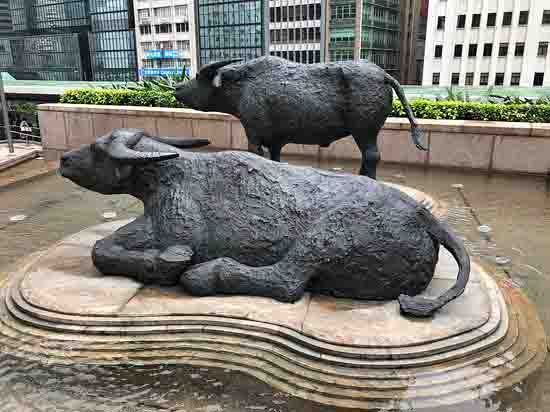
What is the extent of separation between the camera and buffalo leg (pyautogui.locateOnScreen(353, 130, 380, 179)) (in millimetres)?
7136

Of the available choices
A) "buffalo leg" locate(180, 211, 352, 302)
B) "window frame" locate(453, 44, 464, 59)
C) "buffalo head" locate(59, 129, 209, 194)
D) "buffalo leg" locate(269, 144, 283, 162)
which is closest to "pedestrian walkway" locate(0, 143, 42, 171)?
"buffalo leg" locate(269, 144, 283, 162)

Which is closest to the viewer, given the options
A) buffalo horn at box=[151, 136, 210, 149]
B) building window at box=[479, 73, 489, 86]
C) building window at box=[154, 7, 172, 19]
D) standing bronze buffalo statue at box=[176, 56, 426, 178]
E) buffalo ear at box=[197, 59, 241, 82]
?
buffalo horn at box=[151, 136, 210, 149]

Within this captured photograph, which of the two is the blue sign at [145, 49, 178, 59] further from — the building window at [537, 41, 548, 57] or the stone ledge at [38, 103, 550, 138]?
the stone ledge at [38, 103, 550, 138]

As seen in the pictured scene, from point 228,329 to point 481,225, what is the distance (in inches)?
190

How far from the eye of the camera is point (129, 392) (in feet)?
11.5

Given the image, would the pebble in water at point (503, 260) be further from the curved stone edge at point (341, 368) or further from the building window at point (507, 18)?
the building window at point (507, 18)

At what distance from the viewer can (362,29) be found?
68500 mm

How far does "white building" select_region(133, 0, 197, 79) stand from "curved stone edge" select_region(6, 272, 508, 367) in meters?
79.5

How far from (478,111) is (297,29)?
66.4 meters

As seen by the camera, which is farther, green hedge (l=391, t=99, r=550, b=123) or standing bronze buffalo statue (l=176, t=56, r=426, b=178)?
green hedge (l=391, t=99, r=550, b=123)

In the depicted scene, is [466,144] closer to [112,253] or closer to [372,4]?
[112,253]

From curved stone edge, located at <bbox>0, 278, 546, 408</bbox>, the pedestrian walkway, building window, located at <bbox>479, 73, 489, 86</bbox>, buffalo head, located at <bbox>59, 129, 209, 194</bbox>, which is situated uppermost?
buffalo head, located at <bbox>59, 129, 209, 194</bbox>

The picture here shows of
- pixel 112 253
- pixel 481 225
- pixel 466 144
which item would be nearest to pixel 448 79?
pixel 466 144

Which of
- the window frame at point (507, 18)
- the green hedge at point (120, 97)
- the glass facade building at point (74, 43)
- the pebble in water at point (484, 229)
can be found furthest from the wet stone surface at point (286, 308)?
the glass facade building at point (74, 43)
